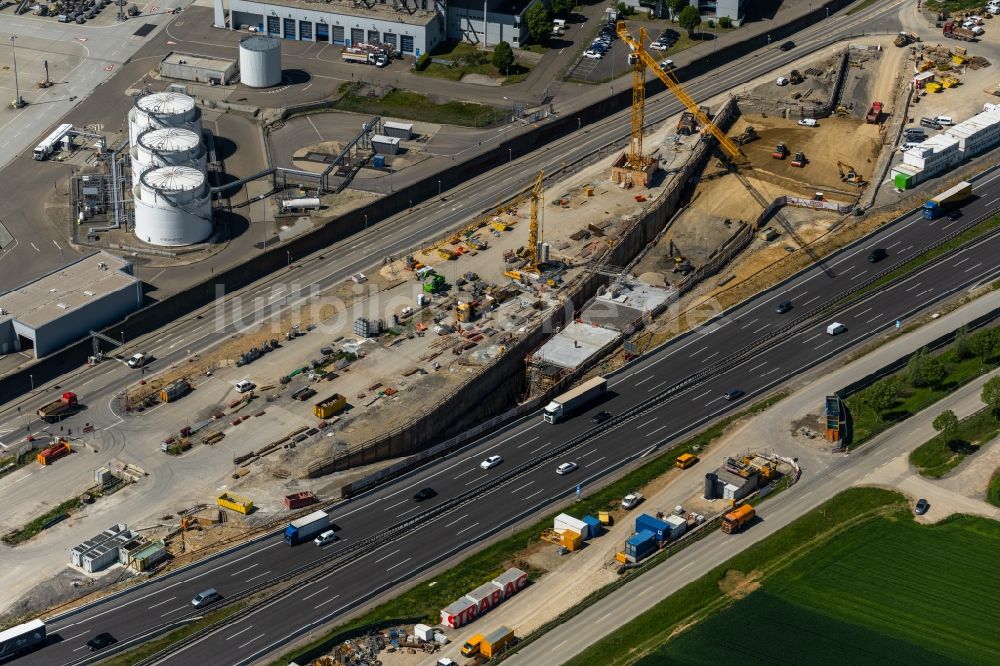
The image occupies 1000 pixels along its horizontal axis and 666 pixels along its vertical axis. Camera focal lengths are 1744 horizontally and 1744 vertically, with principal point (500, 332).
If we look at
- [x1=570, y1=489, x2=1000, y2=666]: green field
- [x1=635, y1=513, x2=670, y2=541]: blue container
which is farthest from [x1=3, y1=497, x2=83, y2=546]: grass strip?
[x1=635, y1=513, x2=670, y2=541]: blue container

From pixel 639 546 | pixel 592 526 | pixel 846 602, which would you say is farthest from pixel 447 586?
pixel 846 602

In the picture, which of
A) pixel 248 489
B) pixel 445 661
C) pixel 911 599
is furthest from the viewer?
pixel 248 489

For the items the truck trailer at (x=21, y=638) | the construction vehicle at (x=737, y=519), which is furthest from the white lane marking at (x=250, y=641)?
the construction vehicle at (x=737, y=519)

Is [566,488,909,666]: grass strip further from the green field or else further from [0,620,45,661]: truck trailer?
[0,620,45,661]: truck trailer

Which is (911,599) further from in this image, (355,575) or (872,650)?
(355,575)

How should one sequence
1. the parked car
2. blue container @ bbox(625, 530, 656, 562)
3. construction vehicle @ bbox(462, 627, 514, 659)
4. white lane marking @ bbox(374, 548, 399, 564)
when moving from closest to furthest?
construction vehicle @ bbox(462, 627, 514, 659), blue container @ bbox(625, 530, 656, 562), white lane marking @ bbox(374, 548, 399, 564), the parked car

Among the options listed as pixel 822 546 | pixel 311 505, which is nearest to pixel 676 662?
pixel 822 546

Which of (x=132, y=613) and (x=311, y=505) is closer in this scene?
(x=132, y=613)
